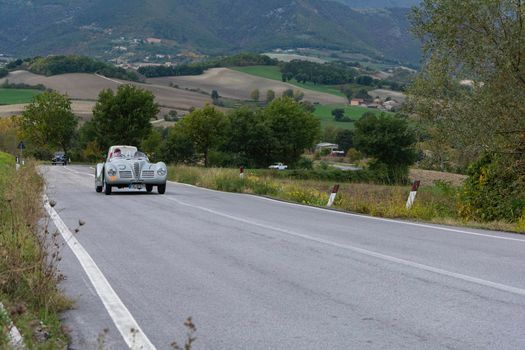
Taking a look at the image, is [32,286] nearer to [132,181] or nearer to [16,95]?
[132,181]

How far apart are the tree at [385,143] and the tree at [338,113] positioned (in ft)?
153

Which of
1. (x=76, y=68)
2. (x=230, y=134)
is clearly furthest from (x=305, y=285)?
(x=76, y=68)

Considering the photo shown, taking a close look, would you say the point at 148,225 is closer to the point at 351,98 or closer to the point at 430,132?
the point at 430,132

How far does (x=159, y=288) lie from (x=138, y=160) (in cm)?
1760

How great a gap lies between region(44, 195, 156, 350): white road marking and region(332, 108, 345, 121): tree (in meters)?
126

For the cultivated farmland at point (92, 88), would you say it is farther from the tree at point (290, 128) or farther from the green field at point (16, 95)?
the tree at point (290, 128)

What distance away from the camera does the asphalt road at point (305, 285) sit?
18.3 ft

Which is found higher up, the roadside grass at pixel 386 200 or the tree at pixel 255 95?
the tree at pixel 255 95

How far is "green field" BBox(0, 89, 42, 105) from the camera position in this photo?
13725 centimetres

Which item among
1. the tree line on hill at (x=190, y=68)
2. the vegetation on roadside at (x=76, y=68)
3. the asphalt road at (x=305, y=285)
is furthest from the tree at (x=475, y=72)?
the tree line on hill at (x=190, y=68)

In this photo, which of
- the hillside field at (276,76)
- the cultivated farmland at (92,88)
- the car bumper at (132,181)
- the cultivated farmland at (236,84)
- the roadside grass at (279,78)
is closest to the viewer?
the car bumper at (132,181)

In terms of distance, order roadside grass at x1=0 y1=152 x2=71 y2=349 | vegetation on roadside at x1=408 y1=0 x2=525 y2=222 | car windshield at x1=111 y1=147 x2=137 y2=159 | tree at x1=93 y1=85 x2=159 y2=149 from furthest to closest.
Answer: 1. tree at x1=93 y1=85 x2=159 y2=149
2. car windshield at x1=111 y1=147 x2=137 y2=159
3. vegetation on roadside at x1=408 y1=0 x2=525 y2=222
4. roadside grass at x1=0 y1=152 x2=71 y2=349

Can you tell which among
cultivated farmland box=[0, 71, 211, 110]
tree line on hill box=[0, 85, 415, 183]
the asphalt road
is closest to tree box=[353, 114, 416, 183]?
tree line on hill box=[0, 85, 415, 183]

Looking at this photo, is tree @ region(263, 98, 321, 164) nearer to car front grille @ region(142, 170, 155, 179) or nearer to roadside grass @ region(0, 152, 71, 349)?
car front grille @ region(142, 170, 155, 179)
